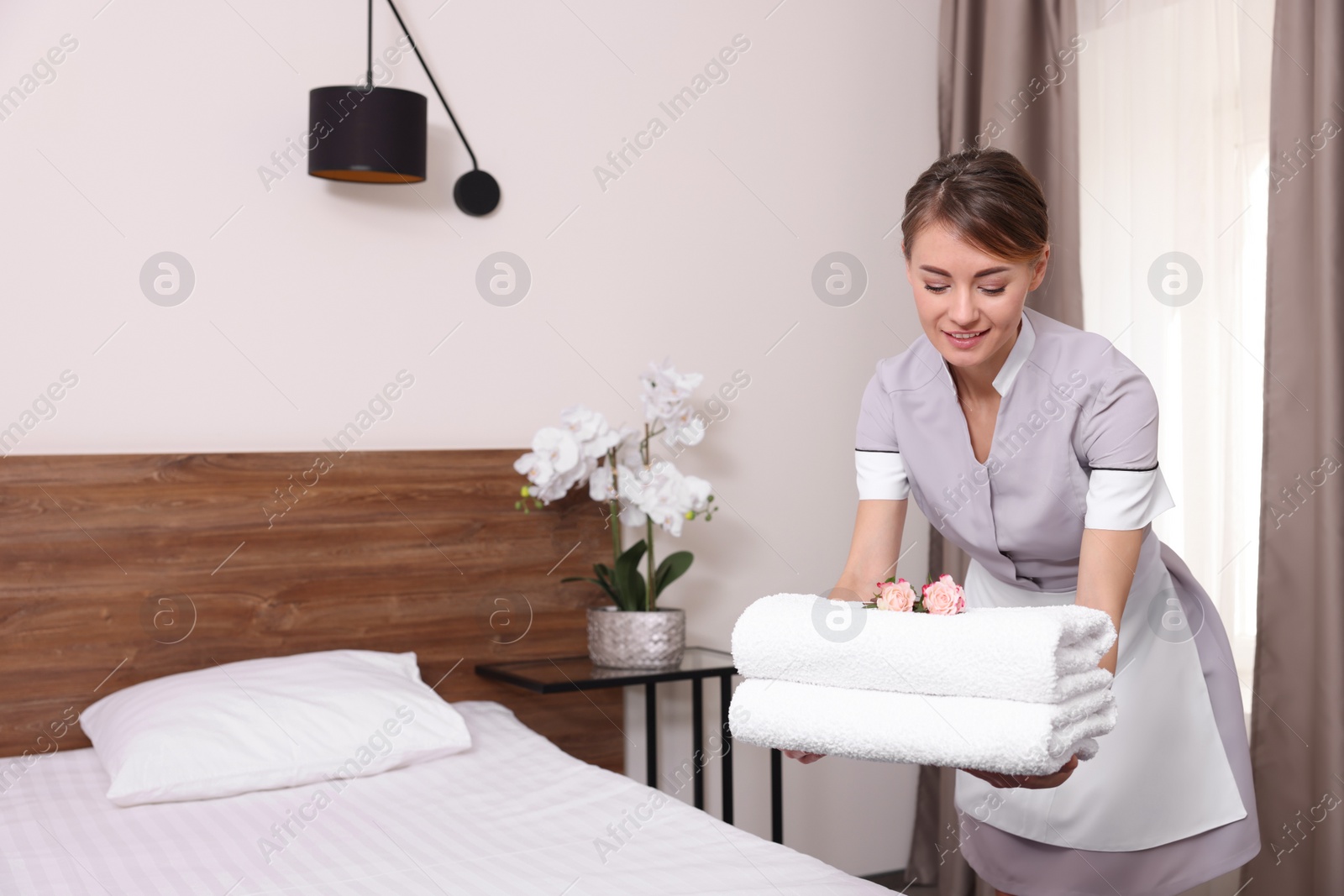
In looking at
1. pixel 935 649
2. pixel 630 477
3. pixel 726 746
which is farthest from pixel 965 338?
pixel 726 746

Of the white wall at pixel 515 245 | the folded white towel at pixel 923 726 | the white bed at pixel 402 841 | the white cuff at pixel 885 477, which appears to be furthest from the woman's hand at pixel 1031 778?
the white wall at pixel 515 245

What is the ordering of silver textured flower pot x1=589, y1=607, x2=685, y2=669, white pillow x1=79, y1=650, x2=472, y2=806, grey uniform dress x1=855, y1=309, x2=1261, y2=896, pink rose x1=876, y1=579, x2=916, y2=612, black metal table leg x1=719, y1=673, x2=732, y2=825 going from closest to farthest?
1. pink rose x1=876, y1=579, x2=916, y2=612
2. grey uniform dress x1=855, y1=309, x2=1261, y2=896
3. white pillow x1=79, y1=650, x2=472, y2=806
4. silver textured flower pot x1=589, y1=607, x2=685, y2=669
5. black metal table leg x1=719, y1=673, x2=732, y2=825

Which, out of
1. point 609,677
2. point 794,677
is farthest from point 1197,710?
point 609,677

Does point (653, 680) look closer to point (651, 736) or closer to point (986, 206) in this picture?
point (651, 736)

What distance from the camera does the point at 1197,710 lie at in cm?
150

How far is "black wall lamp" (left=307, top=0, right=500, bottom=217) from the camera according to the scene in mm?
2260

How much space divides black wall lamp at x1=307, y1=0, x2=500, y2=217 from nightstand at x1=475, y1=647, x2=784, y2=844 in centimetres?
100

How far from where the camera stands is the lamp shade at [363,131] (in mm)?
2260

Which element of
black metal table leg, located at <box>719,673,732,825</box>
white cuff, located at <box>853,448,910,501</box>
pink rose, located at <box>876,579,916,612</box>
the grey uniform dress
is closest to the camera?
pink rose, located at <box>876,579,916,612</box>

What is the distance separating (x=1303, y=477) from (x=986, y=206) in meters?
1.17

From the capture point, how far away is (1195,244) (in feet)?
7.93

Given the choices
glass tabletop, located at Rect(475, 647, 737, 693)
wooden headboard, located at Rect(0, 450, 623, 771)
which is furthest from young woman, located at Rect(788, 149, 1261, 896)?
wooden headboard, located at Rect(0, 450, 623, 771)

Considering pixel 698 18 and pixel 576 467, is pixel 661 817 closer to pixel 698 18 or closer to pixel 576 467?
pixel 576 467

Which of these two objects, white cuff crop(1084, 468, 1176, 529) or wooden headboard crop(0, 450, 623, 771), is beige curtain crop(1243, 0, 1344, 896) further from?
wooden headboard crop(0, 450, 623, 771)
